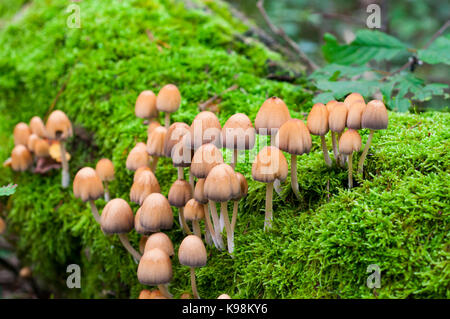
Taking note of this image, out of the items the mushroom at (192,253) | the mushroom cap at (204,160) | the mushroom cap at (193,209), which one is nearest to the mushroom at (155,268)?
the mushroom at (192,253)

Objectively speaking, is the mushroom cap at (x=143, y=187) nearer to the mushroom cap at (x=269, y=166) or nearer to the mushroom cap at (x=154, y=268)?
the mushroom cap at (x=154, y=268)

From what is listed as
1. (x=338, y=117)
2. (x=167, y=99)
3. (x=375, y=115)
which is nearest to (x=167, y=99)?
(x=167, y=99)

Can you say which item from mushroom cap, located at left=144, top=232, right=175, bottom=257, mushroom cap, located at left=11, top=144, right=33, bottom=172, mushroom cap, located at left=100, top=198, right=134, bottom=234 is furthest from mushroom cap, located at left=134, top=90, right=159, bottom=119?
mushroom cap, located at left=11, top=144, right=33, bottom=172

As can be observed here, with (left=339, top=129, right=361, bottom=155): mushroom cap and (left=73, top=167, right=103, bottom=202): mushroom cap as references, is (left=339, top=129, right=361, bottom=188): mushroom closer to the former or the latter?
(left=339, top=129, right=361, bottom=155): mushroom cap

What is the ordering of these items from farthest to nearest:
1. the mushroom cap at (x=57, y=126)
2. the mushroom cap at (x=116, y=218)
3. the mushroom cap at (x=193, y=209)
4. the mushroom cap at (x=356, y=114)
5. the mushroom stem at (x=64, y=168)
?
the mushroom stem at (x=64, y=168), the mushroom cap at (x=57, y=126), the mushroom cap at (x=116, y=218), the mushroom cap at (x=193, y=209), the mushroom cap at (x=356, y=114)

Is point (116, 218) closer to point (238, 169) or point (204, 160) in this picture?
point (204, 160)

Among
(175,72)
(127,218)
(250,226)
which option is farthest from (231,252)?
(175,72)
